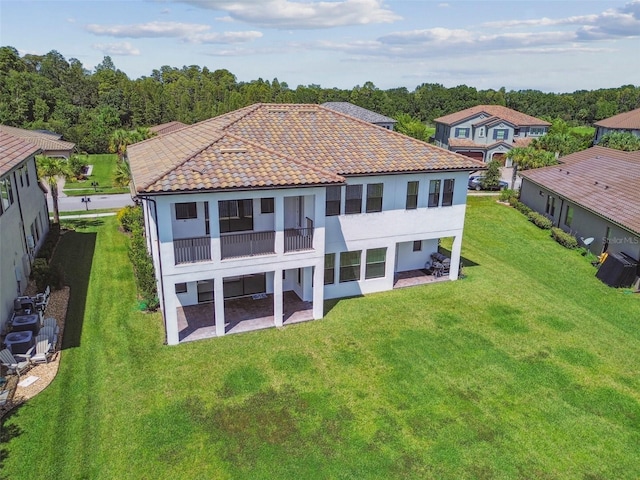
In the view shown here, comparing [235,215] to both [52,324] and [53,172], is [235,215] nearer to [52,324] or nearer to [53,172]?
[52,324]

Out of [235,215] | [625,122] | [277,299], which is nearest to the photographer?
[277,299]

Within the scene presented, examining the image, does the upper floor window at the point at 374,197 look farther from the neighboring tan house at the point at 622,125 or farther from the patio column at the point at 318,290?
the neighboring tan house at the point at 622,125

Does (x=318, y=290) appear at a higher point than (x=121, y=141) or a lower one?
lower

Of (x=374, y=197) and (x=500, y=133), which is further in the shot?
(x=500, y=133)

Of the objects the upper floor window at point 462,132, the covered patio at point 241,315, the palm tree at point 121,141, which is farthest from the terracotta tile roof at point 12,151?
the upper floor window at point 462,132

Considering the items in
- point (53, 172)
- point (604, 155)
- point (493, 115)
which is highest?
point (493, 115)

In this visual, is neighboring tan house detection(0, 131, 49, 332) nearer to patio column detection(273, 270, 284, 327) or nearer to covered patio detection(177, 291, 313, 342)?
covered patio detection(177, 291, 313, 342)

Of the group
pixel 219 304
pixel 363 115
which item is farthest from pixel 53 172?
pixel 363 115
